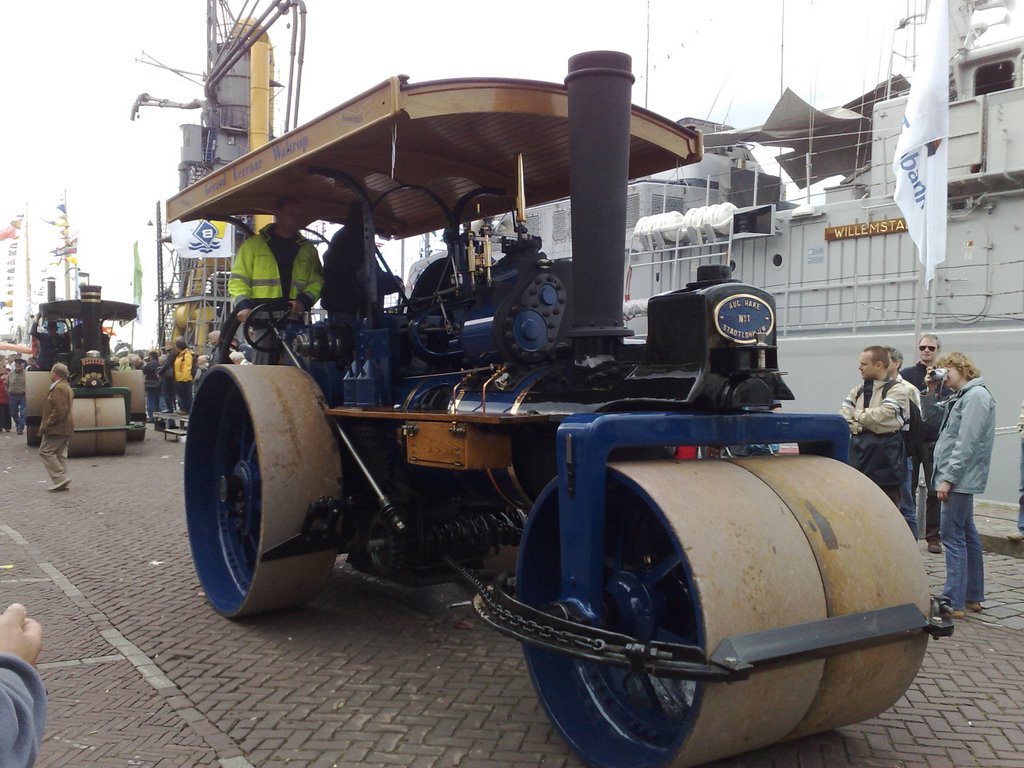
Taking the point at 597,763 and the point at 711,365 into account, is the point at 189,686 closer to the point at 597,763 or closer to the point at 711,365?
the point at 597,763

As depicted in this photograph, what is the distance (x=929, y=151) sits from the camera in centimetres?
791

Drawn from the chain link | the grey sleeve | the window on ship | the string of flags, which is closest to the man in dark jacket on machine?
the chain link

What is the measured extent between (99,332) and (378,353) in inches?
489

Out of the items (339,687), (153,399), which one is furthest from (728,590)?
(153,399)

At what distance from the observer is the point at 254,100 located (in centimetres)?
1608

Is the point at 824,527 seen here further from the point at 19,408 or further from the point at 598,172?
the point at 19,408

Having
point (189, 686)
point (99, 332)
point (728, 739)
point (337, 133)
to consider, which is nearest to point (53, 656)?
point (189, 686)

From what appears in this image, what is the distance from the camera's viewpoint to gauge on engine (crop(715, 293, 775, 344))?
123 inches

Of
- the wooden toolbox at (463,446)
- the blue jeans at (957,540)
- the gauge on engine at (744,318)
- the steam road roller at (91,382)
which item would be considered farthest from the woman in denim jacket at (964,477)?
the steam road roller at (91,382)

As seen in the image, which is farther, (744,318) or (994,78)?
(994,78)

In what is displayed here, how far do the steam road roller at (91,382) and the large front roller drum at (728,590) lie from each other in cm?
1243

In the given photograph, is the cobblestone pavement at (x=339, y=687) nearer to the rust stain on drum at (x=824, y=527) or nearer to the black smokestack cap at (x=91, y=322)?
the rust stain on drum at (x=824, y=527)

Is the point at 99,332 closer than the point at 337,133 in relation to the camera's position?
No

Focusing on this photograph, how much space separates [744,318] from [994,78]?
11.5 m
